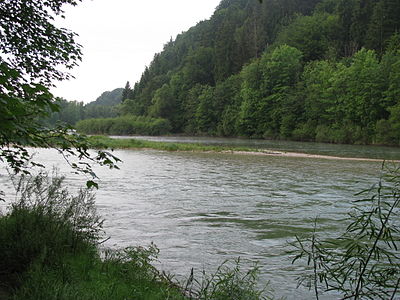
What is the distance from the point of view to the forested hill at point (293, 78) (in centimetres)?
5962

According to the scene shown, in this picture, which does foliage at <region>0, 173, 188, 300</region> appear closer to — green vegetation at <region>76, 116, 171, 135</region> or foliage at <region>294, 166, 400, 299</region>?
foliage at <region>294, 166, 400, 299</region>

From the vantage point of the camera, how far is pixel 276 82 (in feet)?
284

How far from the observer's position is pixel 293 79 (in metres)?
84.7

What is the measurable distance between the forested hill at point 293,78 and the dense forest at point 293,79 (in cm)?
22

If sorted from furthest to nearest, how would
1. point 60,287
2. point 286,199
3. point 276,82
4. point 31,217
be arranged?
point 276,82 → point 286,199 → point 31,217 → point 60,287

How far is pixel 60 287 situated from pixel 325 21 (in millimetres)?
107094

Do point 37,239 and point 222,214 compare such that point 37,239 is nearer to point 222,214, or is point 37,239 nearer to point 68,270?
point 68,270

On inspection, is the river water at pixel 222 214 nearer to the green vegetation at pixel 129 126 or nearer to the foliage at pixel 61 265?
the foliage at pixel 61 265

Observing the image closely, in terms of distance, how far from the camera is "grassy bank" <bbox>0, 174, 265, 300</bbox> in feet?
11.6

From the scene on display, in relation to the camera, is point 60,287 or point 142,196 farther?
point 142,196

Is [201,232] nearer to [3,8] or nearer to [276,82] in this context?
[3,8]

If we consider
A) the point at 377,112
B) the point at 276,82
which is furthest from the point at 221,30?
the point at 377,112

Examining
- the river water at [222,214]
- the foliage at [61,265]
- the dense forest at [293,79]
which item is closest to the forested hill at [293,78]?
the dense forest at [293,79]

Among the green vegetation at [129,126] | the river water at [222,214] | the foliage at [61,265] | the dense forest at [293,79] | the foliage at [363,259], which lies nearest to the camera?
the foliage at [363,259]
